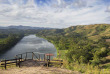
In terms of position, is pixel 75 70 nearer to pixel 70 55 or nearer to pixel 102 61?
pixel 70 55

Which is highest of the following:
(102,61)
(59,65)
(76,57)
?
(59,65)

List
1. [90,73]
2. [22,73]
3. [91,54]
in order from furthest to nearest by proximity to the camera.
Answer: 1. [91,54]
2. [22,73]
3. [90,73]

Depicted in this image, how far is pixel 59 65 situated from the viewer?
15.6 m

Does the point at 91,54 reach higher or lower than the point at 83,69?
lower

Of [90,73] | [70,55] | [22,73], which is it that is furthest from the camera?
[70,55]

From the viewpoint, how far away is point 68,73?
11.1m

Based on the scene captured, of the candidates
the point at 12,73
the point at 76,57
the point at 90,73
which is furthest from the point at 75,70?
the point at 76,57

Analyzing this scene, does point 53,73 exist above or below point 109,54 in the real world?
above

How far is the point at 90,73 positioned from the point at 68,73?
2.42m

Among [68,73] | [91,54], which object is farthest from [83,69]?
[91,54]

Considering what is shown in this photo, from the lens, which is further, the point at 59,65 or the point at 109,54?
the point at 109,54

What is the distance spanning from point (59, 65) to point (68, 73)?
4.60 meters

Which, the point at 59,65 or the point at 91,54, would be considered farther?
the point at 91,54

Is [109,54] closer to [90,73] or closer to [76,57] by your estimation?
[76,57]
